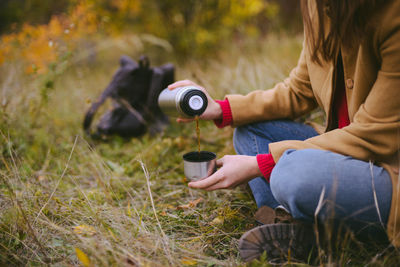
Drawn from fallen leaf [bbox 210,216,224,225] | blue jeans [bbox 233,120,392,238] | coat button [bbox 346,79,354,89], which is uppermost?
coat button [bbox 346,79,354,89]

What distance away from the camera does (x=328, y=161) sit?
1.18 meters

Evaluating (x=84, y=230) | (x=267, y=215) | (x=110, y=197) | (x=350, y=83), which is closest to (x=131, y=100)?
(x=110, y=197)

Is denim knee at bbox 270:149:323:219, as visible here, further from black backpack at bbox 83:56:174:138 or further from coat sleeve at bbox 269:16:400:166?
black backpack at bbox 83:56:174:138

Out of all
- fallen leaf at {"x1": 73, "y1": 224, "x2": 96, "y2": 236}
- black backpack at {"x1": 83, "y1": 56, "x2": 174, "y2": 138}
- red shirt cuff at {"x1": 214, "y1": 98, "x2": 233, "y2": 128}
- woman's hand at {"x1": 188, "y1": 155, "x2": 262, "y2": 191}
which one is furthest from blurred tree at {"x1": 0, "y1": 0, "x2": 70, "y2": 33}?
woman's hand at {"x1": 188, "y1": 155, "x2": 262, "y2": 191}

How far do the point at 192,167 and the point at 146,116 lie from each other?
1717 mm

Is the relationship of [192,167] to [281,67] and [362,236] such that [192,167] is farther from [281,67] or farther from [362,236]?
[281,67]

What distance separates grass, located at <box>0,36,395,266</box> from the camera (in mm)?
1392

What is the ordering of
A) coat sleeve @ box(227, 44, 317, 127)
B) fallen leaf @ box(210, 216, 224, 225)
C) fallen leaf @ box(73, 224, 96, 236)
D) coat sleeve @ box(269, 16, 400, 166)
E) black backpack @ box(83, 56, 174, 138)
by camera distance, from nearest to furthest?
coat sleeve @ box(269, 16, 400, 166) → fallen leaf @ box(73, 224, 96, 236) → fallen leaf @ box(210, 216, 224, 225) → coat sleeve @ box(227, 44, 317, 127) → black backpack @ box(83, 56, 174, 138)

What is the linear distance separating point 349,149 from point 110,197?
1.11 meters

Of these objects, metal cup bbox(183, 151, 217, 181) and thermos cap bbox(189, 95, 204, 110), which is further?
thermos cap bbox(189, 95, 204, 110)

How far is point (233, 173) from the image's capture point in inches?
53.8

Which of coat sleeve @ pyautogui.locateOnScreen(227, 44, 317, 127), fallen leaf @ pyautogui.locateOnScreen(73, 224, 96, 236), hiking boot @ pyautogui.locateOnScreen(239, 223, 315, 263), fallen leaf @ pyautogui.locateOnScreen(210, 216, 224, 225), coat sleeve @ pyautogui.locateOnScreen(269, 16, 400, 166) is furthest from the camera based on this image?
coat sleeve @ pyautogui.locateOnScreen(227, 44, 317, 127)

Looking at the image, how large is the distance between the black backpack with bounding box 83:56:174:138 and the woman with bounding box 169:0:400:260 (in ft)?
5.60

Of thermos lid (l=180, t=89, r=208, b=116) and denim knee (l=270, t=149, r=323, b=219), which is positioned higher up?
thermos lid (l=180, t=89, r=208, b=116)
